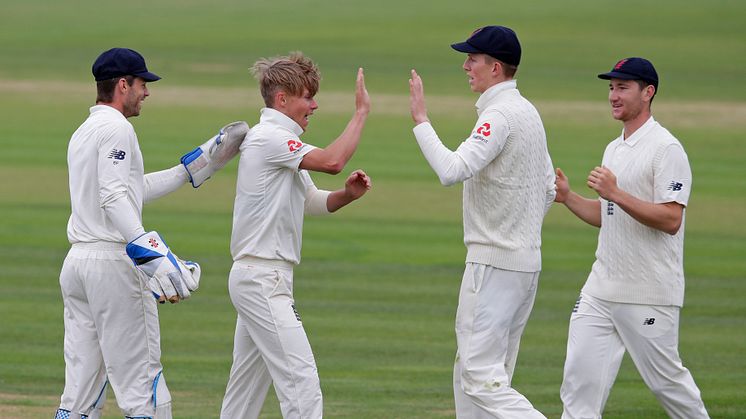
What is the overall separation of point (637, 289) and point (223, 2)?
51.3m

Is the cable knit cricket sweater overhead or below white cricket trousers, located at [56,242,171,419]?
overhead

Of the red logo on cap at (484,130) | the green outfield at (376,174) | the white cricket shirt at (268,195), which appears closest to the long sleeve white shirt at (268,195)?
the white cricket shirt at (268,195)

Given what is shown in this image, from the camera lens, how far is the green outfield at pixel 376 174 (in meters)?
11.2

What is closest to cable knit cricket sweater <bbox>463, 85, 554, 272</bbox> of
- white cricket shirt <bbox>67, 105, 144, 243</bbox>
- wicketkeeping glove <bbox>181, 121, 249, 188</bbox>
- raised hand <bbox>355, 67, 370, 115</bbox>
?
raised hand <bbox>355, 67, 370, 115</bbox>

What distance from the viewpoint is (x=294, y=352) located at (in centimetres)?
711

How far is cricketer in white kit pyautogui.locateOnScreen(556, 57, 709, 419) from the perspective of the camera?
7512mm

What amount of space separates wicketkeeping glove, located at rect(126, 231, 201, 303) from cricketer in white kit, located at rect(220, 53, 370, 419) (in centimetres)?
35

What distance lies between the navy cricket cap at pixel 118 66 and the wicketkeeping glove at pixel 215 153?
1.62 feet

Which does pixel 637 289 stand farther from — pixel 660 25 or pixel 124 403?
pixel 660 25

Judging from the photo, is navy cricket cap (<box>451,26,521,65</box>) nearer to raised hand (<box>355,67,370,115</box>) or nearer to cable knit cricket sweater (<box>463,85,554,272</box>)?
cable knit cricket sweater (<box>463,85,554,272</box>)

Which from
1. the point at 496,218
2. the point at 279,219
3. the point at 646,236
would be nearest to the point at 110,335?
the point at 279,219

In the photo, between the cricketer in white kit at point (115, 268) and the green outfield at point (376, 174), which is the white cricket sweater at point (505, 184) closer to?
the cricketer in white kit at point (115, 268)

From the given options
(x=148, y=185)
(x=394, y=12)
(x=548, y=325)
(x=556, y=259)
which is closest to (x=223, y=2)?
(x=394, y=12)

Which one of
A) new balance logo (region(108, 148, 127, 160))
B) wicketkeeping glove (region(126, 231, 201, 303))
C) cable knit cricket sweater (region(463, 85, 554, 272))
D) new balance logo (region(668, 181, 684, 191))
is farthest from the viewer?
new balance logo (region(668, 181, 684, 191))
